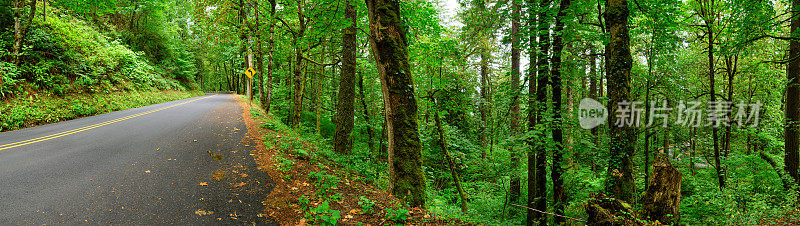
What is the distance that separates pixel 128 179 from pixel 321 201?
3462 mm

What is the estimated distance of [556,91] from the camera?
5688mm

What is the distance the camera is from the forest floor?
4105 mm

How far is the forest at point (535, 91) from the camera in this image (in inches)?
193

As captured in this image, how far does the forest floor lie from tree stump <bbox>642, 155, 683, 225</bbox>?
2884 millimetres

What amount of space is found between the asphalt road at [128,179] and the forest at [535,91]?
269cm

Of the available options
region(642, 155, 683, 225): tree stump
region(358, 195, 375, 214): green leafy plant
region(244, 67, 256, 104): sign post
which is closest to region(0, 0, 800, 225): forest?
region(642, 155, 683, 225): tree stump

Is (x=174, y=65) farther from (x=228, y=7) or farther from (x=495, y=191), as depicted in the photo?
(x=495, y=191)

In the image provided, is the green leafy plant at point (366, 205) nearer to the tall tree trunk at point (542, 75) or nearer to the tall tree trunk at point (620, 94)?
the tall tree trunk at point (542, 75)

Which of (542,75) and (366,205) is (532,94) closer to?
(542,75)

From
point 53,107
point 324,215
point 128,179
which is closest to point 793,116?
point 324,215

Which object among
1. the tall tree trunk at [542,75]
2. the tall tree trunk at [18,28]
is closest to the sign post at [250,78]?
the tall tree trunk at [18,28]

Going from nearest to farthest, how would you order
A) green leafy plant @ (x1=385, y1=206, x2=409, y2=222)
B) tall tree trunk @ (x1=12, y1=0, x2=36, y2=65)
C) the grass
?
green leafy plant @ (x1=385, y1=206, x2=409, y2=222) < the grass < tall tree trunk @ (x1=12, y1=0, x2=36, y2=65)

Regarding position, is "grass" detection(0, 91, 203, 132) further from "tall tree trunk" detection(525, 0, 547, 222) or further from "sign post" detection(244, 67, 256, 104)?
"tall tree trunk" detection(525, 0, 547, 222)

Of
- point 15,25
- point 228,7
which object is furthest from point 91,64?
point 228,7
